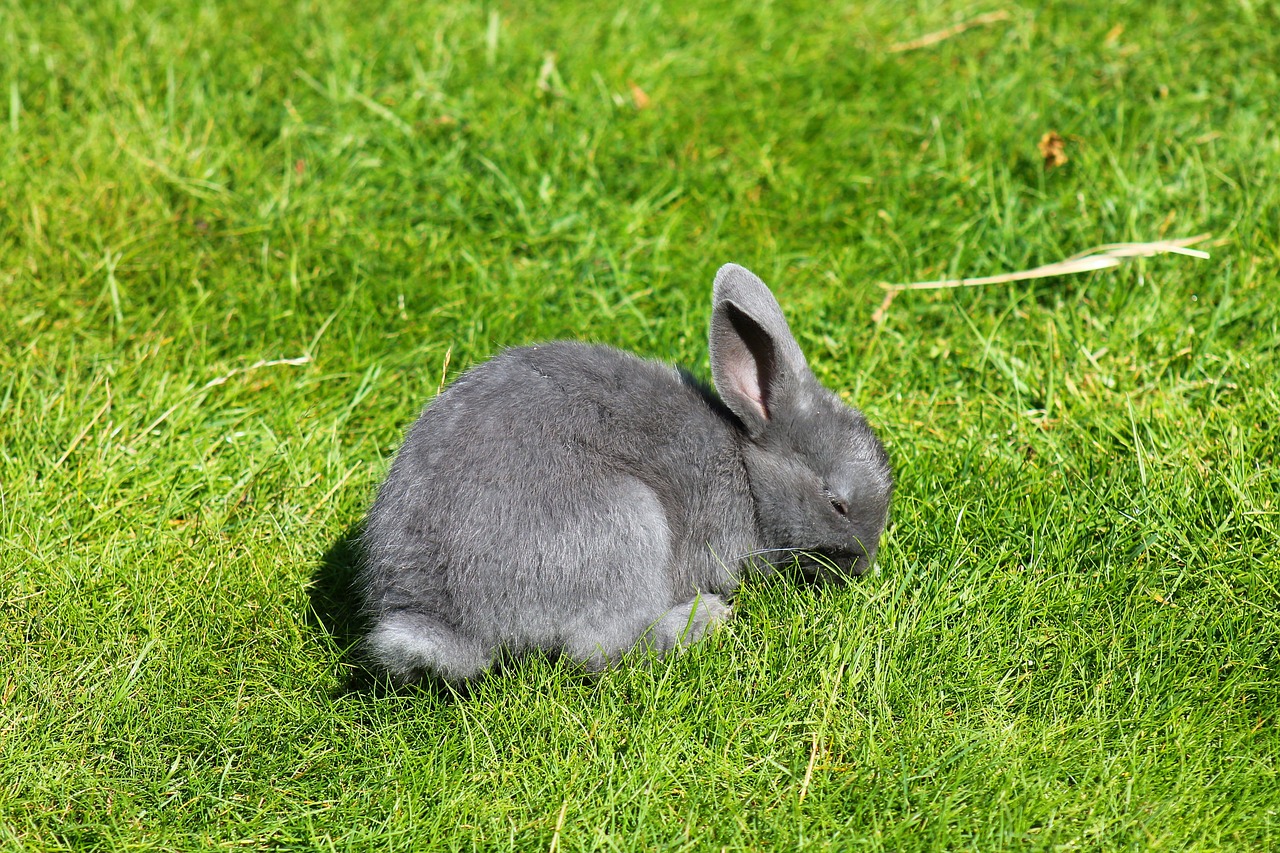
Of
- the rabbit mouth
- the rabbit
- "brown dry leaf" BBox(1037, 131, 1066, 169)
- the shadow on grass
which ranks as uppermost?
"brown dry leaf" BBox(1037, 131, 1066, 169)

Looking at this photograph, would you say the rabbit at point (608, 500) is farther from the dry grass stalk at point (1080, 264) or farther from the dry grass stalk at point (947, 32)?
the dry grass stalk at point (947, 32)

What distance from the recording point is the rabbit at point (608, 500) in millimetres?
3568

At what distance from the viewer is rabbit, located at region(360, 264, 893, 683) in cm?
357

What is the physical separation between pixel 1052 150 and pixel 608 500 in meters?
3.02

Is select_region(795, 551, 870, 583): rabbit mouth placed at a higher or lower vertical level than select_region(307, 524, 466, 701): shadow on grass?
higher

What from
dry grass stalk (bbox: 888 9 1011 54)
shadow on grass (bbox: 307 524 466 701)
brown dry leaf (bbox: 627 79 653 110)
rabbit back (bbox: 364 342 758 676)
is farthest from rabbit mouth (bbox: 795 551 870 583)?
dry grass stalk (bbox: 888 9 1011 54)

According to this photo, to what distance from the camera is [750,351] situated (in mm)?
4035

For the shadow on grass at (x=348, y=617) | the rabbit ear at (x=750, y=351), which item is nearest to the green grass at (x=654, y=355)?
the shadow on grass at (x=348, y=617)

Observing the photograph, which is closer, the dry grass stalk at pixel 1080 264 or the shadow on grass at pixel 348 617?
the shadow on grass at pixel 348 617

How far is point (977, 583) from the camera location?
3.85 meters

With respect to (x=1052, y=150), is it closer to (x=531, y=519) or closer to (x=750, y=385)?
(x=750, y=385)

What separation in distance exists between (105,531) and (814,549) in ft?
7.77

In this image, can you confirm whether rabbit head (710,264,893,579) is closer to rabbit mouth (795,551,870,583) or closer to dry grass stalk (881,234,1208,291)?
rabbit mouth (795,551,870,583)

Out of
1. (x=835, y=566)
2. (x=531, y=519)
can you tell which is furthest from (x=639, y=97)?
(x=531, y=519)
